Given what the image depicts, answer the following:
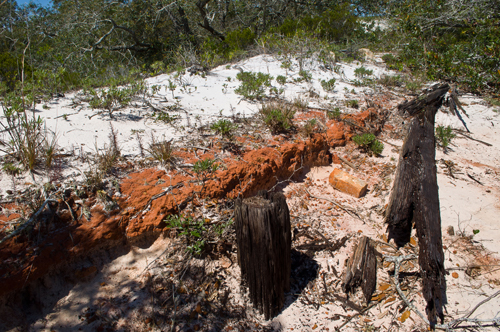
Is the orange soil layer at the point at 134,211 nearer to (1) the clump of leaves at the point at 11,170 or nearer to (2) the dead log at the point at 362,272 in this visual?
(1) the clump of leaves at the point at 11,170

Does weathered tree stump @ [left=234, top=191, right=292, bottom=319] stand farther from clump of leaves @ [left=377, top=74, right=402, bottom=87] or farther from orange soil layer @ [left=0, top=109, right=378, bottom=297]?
clump of leaves @ [left=377, top=74, right=402, bottom=87]

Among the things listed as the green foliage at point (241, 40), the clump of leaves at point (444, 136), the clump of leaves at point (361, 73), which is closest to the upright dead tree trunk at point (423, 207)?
the clump of leaves at point (444, 136)

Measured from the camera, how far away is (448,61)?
7.15 meters

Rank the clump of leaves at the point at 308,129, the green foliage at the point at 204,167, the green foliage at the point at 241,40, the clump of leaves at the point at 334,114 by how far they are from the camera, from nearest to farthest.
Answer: the green foliage at the point at 204,167
the clump of leaves at the point at 308,129
the clump of leaves at the point at 334,114
the green foliage at the point at 241,40

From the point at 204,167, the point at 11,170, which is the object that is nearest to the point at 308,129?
the point at 204,167

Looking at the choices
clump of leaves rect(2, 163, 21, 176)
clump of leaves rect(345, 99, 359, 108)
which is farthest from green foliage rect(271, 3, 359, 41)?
clump of leaves rect(2, 163, 21, 176)

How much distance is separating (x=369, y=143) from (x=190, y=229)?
3147 mm

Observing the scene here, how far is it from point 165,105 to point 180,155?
5.70 ft

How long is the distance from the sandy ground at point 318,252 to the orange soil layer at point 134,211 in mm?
218

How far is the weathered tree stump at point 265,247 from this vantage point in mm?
2029

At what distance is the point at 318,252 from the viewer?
2826mm

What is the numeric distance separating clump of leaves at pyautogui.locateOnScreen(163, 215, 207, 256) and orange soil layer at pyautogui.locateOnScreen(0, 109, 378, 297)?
127mm

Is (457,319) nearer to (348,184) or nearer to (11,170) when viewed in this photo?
(348,184)

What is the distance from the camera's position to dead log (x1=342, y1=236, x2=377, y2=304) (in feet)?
8.14
